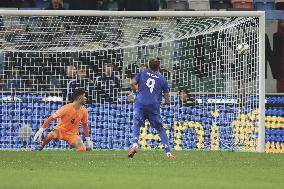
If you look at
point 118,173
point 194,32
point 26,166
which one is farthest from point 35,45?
point 118,173

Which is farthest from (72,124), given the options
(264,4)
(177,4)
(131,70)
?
(264,4)

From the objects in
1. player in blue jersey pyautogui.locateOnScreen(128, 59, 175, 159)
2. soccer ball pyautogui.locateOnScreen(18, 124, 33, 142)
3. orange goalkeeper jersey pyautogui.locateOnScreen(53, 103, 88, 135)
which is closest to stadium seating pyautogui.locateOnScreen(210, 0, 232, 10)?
soccer ball pyautogui.locateOnScreen(18, 124, 33, 142)

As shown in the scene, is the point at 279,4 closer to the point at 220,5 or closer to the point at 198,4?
the point at 220,5

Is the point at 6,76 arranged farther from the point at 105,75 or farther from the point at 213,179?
the point at 213,179

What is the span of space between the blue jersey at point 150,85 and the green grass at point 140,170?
1.14 metres

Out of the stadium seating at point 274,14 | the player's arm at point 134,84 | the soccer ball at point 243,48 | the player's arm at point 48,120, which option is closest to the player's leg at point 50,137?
the player's arm at point 48,120

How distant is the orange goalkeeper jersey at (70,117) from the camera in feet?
79.2

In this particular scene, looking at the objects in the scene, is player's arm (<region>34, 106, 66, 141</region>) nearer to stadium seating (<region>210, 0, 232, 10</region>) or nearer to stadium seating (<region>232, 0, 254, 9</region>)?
stadium seating (<region>210, 0, 232, 10</region>)

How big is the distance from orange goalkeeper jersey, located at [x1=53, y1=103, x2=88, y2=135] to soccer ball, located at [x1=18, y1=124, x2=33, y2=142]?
1.15m

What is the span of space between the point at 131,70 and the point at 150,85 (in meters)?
3.54

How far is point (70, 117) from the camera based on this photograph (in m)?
24.4

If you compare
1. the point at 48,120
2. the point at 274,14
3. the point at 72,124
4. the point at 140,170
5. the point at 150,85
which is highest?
the point at 274,14

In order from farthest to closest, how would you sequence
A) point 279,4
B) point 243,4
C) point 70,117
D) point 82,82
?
point 243,4, point 279,4, point 82,82, point 70,117

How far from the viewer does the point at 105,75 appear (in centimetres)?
2516
